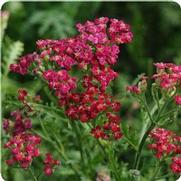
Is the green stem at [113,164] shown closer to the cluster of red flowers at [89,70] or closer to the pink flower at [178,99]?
the cluster of red flowers at [89,70]

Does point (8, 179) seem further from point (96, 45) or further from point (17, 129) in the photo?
point (96, 45)

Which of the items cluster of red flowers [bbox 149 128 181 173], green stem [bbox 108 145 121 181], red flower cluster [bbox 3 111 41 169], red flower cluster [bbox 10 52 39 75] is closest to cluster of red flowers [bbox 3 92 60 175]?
red flower cluster [bbox 3 111 41 169]

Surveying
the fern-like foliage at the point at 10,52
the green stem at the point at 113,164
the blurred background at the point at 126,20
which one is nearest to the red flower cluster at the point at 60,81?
the green stem at the point at 113,164

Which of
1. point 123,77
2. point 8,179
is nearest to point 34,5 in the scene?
point 123,77

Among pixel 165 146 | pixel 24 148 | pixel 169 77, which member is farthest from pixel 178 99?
pixel 24 148

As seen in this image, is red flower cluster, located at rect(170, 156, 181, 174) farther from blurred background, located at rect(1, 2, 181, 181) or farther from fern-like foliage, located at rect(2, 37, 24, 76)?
blurred background, located at rect(1, 2, 181, 181)
